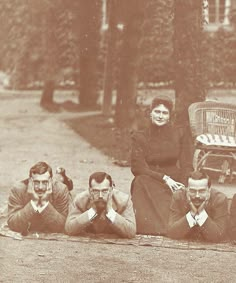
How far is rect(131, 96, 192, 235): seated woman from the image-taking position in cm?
845

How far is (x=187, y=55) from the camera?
37.2 ft

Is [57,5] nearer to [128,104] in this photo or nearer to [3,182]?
[128,104]

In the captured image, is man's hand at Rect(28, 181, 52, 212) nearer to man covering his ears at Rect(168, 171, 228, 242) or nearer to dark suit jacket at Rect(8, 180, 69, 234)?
dark suit jacket at Rect(8, 180, 69, 234)

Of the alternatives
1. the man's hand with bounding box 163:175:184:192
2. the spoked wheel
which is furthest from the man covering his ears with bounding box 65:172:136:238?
the spoked wheel

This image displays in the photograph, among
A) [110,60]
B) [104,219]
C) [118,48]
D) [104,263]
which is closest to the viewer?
[104,263]

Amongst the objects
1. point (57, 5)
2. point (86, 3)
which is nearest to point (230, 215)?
point (86, 3)

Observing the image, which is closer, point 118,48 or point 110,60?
point 110,60

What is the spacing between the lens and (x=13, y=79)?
2312 cm

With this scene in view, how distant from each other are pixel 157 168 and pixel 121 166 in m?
3.12

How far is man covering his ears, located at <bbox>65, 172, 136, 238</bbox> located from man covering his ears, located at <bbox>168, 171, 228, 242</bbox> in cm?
39

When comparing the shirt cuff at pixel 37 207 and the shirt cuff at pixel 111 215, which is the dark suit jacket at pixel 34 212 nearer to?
the shirt cuff at pixel 37 207

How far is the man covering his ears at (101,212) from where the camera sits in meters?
7.75

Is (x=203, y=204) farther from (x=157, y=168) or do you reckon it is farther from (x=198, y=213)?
(x=157, y=168)

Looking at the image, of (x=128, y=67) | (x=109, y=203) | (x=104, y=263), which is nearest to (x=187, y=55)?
(x=128, y=67)
